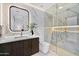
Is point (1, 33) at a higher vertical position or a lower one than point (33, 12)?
lower

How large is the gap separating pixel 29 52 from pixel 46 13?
0.75m

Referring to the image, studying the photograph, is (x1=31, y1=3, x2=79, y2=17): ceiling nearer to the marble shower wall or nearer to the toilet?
the marble shower wall

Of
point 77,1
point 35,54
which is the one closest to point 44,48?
point 35,54

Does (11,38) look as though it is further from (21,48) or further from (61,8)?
(61,8)

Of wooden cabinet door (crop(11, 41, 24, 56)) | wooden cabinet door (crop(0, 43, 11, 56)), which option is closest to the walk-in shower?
wooden cabinet door (crop(11, 41, 24, 56))

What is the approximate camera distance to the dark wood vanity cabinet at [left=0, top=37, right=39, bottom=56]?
2018 mm

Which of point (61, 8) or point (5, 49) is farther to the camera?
point (61, 8)

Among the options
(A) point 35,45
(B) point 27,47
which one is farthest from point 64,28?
(B) point 27,47

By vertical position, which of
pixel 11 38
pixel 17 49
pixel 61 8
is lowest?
pixel 17 49

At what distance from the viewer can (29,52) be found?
7.03 ft

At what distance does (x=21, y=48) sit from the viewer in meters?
2.10

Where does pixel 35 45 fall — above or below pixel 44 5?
below

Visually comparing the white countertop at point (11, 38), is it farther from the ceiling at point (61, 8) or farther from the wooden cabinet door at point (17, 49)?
the ceiling at point (61, 8)

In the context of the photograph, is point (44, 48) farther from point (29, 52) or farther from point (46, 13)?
point (46, 13)
